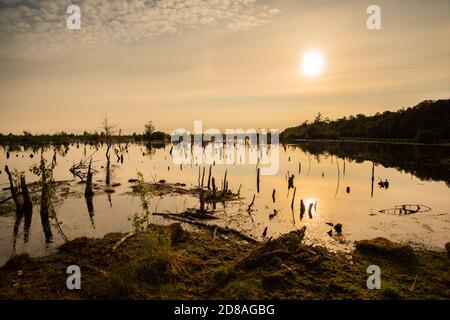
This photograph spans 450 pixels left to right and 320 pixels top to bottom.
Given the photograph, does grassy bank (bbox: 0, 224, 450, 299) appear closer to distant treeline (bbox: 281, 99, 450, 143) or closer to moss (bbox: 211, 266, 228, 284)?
moss (bbox: 211, 266, 228, 284)

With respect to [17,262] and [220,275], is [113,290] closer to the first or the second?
[220,275]

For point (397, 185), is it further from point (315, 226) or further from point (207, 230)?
point (207, 230)

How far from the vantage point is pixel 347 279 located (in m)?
10.8

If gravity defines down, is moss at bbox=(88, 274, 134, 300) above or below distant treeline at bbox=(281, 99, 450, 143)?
below

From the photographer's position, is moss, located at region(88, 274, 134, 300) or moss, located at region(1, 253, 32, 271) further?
moss, located at region(1, 253, 32, 271)

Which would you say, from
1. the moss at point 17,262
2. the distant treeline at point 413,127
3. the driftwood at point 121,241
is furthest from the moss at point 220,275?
the distant treeline at point 413,127

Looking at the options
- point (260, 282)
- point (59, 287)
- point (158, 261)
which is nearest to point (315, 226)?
point (260, 282)

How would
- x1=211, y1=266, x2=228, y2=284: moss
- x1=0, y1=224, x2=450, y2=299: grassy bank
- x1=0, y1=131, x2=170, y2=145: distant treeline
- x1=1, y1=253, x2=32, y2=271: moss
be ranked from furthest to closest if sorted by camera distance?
1. x1=0, y1=131, x2=170, y2=145: distant treeline
2. x1=1, y1=253, x2=32, y2=271: moss
3. x1=211, y1=266, x2=228, y2=284: moss
4. x1=0, y1=224, x2=450, y2=299: grassy bank

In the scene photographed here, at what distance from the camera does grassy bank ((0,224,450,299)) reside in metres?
9.67

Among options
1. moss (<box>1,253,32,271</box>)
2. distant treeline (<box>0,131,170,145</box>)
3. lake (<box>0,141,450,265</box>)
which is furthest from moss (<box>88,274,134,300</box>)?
distant treeline (<box>0,131,170,145</box>)

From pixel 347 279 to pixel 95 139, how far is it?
14257 centimetres

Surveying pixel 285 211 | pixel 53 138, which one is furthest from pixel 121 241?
pixel 53 138

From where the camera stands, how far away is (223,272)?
34.9 ft

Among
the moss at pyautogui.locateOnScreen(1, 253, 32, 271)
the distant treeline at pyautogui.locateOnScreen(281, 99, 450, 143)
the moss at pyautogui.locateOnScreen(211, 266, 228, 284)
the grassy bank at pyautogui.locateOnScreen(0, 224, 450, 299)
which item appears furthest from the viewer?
the distant treeline at pyautogui.locateOnScreen(281, 99, 450, 143)
